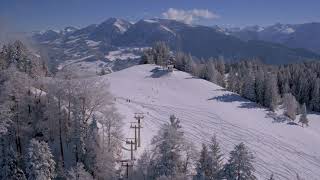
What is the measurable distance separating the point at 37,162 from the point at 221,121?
50288 millimetres

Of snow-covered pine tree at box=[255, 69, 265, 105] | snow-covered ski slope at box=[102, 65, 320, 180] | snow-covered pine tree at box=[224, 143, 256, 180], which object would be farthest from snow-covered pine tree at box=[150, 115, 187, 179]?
snow-covered pine tree at box=[255, 69, 265, 105]

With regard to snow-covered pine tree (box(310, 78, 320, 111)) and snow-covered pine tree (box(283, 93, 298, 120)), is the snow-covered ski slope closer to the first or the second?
snow-covered pine tree (box(283, 93, 298, 120))

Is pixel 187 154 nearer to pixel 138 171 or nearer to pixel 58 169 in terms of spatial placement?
pixel 138 171

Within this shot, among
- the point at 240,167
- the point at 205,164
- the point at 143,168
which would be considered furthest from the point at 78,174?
the point at 240,167

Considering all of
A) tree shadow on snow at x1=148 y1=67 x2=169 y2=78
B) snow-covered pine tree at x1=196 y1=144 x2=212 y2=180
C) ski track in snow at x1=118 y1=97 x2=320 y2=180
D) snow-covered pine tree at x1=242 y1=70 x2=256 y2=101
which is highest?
tree shadow on snow at x1=148 y1=67 x2=169 y2=78

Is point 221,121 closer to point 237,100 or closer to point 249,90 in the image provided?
point 237,100

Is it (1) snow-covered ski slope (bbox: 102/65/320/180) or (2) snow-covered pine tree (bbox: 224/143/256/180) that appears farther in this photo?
(1) snow-covered ski slope (bbox: 102/65/320/180)

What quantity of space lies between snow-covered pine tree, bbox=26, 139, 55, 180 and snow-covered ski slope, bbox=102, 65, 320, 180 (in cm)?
2157

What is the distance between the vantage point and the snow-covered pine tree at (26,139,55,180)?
42781 millimetres

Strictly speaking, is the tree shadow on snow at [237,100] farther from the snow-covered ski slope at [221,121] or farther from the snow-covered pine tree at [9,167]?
the snow-covered pine tree at [9,167]

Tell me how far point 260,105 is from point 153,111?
111 ft

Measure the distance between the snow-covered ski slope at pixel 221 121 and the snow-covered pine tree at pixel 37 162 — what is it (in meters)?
21.6

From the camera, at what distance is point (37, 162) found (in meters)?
43.1

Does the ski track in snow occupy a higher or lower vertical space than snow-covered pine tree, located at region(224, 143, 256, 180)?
lower
